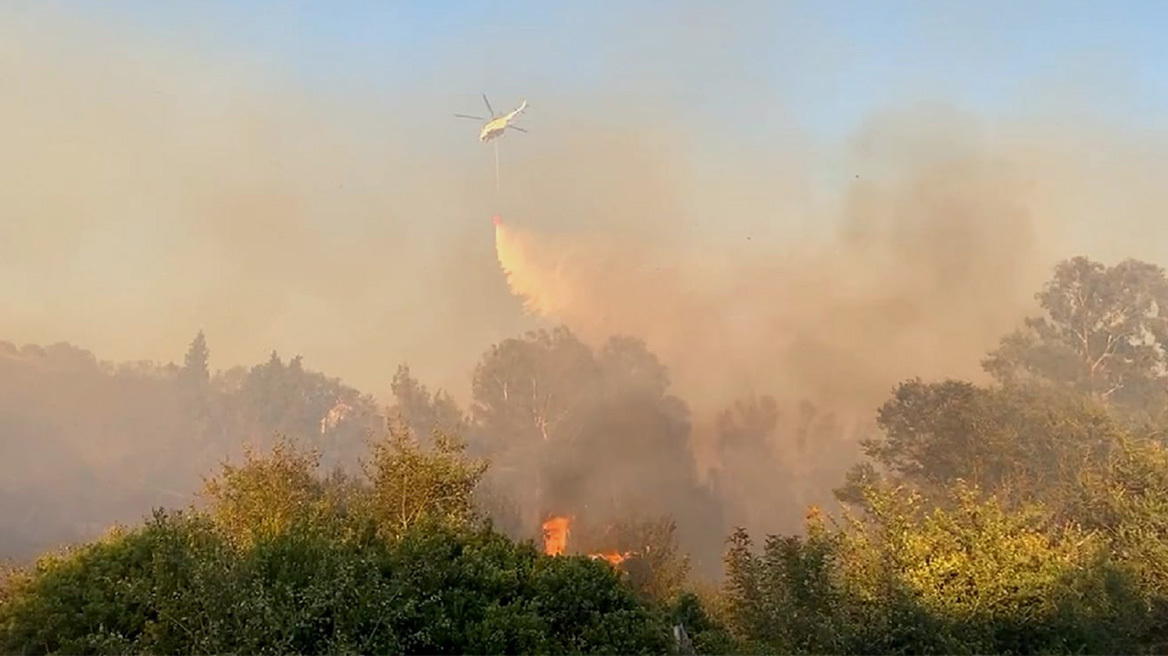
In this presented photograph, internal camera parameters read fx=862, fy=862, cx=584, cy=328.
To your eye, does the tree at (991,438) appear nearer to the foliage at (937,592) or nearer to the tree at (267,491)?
the foliage at (937,592)

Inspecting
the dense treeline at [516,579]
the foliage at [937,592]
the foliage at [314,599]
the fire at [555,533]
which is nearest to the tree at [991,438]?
the dense treeline at [516,579]

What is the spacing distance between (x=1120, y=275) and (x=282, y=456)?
291 ft

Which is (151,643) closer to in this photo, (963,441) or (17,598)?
(17,598)

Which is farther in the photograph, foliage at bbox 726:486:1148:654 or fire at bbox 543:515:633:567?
fire at bbox 543:515:633:567

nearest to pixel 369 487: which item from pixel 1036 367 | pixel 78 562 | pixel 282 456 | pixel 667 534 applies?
pixel 282 456

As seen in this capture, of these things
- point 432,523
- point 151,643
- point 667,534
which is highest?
point 667,534

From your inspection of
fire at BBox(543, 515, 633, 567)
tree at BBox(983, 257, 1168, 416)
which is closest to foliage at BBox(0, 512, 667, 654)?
fire at BBox(543, 515, 633, 567)

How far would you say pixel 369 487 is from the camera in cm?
2950

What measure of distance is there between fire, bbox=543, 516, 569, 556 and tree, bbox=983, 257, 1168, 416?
151 feet

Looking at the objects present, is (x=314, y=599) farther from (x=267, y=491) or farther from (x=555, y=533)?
(x=555, y=533)

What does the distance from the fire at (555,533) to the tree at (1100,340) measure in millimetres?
46152

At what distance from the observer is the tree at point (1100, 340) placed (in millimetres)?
85938

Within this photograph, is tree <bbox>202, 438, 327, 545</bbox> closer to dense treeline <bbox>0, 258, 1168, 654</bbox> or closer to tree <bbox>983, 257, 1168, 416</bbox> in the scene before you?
dense treeline <bbox>0, 258, 1168, 654</bbox>

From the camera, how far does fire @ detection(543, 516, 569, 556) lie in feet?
238
